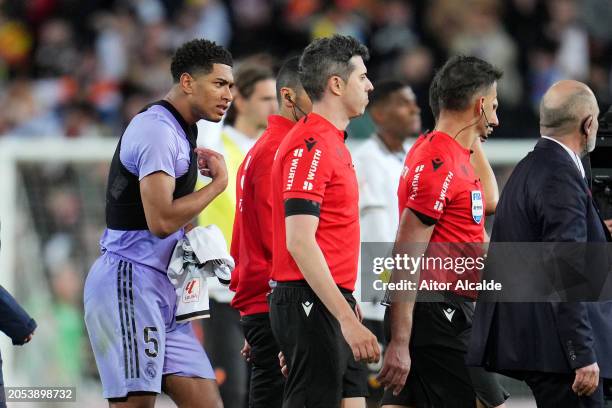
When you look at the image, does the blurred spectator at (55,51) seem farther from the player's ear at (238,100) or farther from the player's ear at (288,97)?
the player's ear at (288,97)

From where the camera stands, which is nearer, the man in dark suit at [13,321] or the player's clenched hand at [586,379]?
the player's clenched hand at [586,379]

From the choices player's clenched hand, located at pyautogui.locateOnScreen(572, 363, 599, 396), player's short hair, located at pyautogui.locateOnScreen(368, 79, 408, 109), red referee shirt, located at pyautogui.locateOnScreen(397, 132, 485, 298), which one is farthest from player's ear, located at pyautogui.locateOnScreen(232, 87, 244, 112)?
player's clenched hand, located at pyautogui.locateOnScreen(572, 363, 599, 396)

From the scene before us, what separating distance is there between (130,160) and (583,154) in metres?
1.96

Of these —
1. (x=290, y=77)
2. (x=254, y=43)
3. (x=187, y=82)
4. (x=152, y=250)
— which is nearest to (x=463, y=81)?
(x=290, y=77)

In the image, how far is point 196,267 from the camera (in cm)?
542

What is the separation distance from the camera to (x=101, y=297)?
537cm

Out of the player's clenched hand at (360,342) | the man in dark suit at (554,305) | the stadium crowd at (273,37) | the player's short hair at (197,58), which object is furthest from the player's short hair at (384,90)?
the stadium crowd at (273,37)

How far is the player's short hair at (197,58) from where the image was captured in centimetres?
554

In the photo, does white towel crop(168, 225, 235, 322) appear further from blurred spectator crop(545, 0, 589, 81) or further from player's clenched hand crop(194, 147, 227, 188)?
blurred spectator crop(545, 0, 589, 81)

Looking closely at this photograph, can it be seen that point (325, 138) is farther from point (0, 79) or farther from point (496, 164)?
point (0, 79)

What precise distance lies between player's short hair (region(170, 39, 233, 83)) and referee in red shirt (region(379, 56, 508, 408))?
100 centimetres

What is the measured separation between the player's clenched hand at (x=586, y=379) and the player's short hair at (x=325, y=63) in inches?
60.0

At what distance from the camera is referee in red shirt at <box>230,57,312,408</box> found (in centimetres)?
568

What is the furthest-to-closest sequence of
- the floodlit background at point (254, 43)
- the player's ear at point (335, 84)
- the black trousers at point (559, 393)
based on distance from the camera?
the floodlit background at point (254, 43), the player's ear at point (335, 84), the black trousers at point (559, 393)
